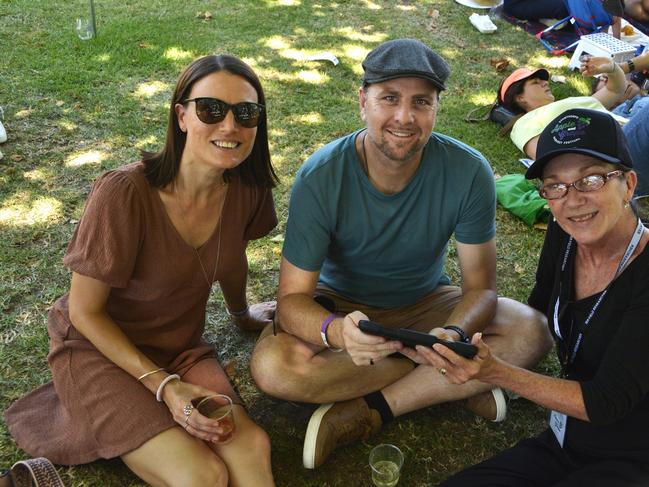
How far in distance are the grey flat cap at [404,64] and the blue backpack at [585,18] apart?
17.3 ft

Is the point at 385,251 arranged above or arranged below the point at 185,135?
below

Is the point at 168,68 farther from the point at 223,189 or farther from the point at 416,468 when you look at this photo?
the point at 416,468

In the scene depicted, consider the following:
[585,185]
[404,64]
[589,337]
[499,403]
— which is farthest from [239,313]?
[585,185]

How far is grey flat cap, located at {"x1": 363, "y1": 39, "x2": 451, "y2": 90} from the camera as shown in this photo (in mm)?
2623

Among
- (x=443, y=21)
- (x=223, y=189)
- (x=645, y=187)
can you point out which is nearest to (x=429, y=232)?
(x=223, y=189)

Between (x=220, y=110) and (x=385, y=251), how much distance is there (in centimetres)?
100

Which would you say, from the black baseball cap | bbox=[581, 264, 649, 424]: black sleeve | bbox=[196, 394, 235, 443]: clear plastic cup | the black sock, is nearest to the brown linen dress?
bbox=[196, 394, 235, 443]: clear plastic cup

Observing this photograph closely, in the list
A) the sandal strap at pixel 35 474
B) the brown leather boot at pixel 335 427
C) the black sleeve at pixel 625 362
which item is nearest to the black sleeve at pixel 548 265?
the black sleeve at pixel 625 362

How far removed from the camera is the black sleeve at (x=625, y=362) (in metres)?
2.15

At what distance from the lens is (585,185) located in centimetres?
223

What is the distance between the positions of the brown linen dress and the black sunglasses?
0.36 m

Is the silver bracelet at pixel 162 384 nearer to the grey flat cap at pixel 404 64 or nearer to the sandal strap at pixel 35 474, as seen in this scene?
the sandal strap at pixel 35 474

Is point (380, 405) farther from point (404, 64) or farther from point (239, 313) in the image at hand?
point (404, 64)

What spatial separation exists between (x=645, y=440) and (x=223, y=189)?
194 cm
